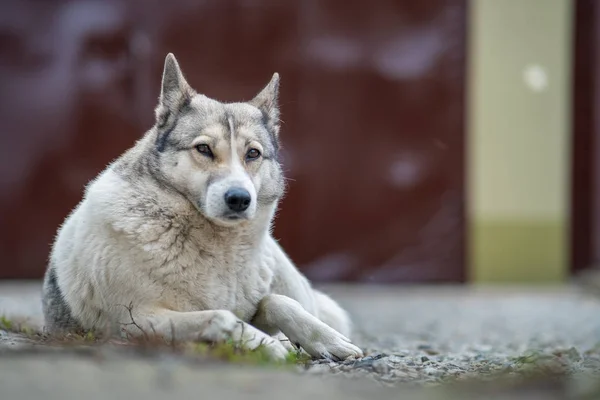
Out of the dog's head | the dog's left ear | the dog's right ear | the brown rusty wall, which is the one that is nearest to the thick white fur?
the dog's head

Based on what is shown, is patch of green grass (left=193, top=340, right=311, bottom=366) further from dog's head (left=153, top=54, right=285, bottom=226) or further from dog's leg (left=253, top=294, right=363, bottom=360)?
dog's head (left=153, top=54, right=285, bottom=226)

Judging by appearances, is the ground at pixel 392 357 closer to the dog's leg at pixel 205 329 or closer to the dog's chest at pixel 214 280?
the dog's leg at pixel 205 329

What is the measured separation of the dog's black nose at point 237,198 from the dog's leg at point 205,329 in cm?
52

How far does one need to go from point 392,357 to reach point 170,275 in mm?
1376

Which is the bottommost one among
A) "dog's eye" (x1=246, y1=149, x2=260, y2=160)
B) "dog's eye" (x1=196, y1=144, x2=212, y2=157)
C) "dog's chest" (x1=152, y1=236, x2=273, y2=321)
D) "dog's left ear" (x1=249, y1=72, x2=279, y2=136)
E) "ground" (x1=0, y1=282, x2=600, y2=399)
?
"ground" (x1=0, y1=282, x2=600, y2=399)

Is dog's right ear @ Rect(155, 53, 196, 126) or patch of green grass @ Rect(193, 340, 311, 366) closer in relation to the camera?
patch of green grass @ Rect(193, 340, 311, 366)

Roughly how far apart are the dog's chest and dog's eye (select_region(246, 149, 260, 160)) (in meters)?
0.48

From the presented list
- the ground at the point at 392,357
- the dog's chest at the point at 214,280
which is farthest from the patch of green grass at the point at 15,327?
the dog's chest at the point at 214,280

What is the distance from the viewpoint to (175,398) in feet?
9.50

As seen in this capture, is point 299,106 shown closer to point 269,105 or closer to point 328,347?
point 269,105

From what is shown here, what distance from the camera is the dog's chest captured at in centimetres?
423

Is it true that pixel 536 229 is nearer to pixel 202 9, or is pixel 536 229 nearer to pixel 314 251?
pixel 314 251

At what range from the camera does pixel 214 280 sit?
14.3ft

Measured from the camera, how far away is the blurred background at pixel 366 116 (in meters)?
9.30
